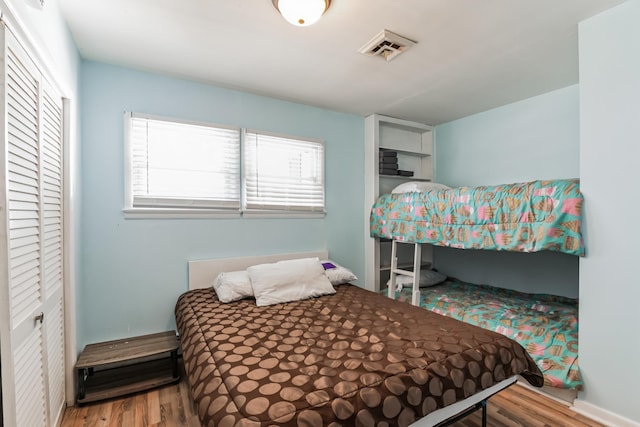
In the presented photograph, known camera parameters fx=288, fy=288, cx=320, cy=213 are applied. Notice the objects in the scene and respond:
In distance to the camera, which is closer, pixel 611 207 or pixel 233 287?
pixel 611 207

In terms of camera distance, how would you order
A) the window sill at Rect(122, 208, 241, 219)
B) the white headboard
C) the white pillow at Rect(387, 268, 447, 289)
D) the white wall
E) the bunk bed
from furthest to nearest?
the white pillow at Rect(387, 268, 447, 289) → the white headboard → the window sill at Rect(122, 208, 241, 219) → the bunk bed → the white wall

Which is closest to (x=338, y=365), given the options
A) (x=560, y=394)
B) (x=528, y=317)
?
(x=560, y=394)

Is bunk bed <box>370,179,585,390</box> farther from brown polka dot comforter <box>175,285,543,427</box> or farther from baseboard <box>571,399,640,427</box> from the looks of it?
brown polka dot comforter <box>175,285,543,427</box>

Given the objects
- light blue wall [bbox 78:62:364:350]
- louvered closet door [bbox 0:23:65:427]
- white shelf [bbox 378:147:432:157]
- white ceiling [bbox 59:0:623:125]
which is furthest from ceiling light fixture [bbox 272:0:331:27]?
white shelf [bbox 378:147:432:157]

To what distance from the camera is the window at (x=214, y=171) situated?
7.88 feet

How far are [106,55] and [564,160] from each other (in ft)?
13.5

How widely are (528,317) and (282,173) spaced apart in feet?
8.52

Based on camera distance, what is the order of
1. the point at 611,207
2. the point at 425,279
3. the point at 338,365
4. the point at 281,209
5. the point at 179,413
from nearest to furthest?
the point at 338,365, the point at 611,207, the point at 179,413, the point at 281,209, the point at 425,279

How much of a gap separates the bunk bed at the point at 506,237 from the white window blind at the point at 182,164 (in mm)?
1739

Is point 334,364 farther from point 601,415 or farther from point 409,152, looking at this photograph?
point 409,152

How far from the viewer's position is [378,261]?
354cm

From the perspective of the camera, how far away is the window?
2.40m

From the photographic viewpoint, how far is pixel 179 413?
1873 mm

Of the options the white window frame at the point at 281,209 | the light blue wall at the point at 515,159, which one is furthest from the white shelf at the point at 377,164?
the white window frame at the point at 281,209
